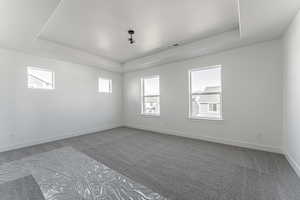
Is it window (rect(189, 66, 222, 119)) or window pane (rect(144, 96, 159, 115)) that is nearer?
window (rect(189, 66, 222, 119))

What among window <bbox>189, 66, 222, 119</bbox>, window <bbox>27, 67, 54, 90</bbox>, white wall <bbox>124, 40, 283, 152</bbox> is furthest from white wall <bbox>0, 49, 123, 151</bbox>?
window <bbox>189, 66, 222, 119</bbox>

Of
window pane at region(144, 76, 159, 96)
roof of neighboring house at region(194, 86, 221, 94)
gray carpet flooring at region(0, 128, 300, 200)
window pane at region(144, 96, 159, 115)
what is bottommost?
gray carpet flooring at region(0, 128, 300, 200)

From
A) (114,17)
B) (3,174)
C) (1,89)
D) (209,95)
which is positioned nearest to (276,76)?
(209,95)

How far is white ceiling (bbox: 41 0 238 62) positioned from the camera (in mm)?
2266

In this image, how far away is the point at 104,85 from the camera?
229 inches

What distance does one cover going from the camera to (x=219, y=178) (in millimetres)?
2082

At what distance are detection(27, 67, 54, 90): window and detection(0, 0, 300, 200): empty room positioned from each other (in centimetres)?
3

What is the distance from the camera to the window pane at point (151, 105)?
Result: 213 inches

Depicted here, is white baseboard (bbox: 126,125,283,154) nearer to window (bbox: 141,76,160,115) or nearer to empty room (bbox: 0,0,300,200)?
empty room (bbox: 0,0,300,200)

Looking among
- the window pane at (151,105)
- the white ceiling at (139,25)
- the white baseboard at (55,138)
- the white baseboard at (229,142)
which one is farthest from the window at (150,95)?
the white baseboard at (55,138)

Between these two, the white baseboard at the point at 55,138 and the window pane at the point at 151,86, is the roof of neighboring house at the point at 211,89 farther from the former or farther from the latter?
the white baseboard at the point at 55,138

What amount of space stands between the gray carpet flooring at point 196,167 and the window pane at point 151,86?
91.6 inches

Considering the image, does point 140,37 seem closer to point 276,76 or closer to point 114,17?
point 114,17

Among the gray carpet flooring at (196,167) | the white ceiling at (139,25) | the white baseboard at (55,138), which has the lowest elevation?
the gray carpet flooring at (196,167)
